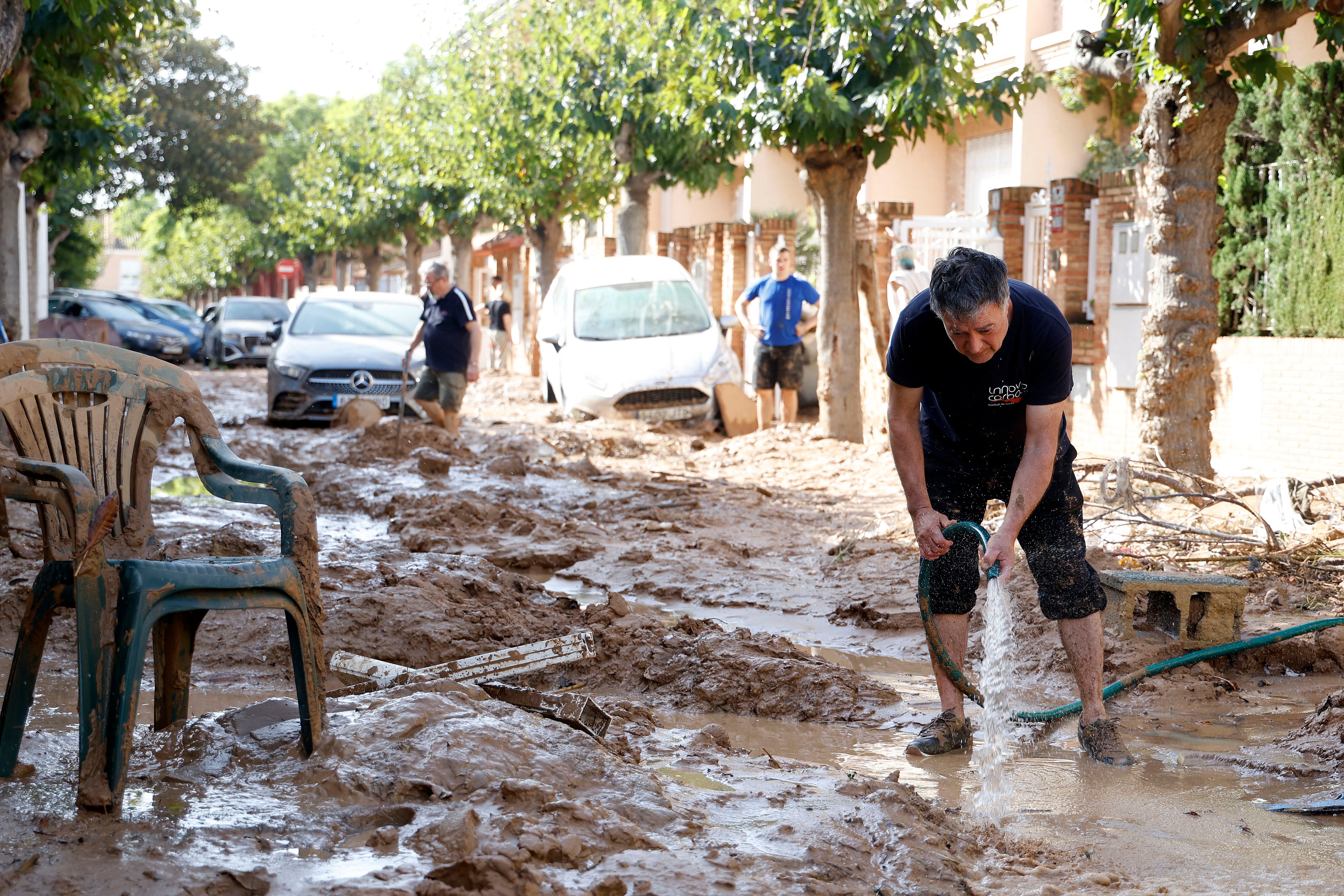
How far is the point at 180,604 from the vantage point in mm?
3264

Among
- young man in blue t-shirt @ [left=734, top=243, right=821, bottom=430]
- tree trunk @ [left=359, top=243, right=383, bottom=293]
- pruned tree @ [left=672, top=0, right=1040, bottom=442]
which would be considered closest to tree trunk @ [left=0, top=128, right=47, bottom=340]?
pruned tree @ [left=672, top=0, right=1040, bottom=442]

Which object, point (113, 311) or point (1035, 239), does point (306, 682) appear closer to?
point (1035, 239)

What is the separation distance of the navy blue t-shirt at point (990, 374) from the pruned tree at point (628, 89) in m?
11.3

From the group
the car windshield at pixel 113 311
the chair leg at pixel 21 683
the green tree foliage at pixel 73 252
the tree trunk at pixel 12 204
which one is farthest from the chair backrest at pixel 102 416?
the green tree foliage at pixel 73 252

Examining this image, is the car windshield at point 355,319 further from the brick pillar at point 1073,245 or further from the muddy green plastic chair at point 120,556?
the muddy green plastic chair at point 120,556

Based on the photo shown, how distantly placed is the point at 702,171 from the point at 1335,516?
12.4 metres

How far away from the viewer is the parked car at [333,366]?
Result: 1441 cm

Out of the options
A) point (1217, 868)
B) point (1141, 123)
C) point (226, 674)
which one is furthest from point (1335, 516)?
point (226, 674)

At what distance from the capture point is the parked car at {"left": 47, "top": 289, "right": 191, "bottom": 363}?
30.9 meters

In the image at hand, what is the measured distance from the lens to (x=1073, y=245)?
13.7 metres

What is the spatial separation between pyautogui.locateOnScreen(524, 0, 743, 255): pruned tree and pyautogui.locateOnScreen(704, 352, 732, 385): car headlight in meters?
2.30

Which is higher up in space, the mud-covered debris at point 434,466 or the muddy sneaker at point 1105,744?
the mud-covered debris at point 434,466

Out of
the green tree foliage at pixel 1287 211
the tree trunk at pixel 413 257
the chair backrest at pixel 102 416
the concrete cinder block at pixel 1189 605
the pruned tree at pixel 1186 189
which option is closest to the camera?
the chair backrest at pixel 102 416

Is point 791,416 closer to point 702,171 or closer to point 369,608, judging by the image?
point 702,171
